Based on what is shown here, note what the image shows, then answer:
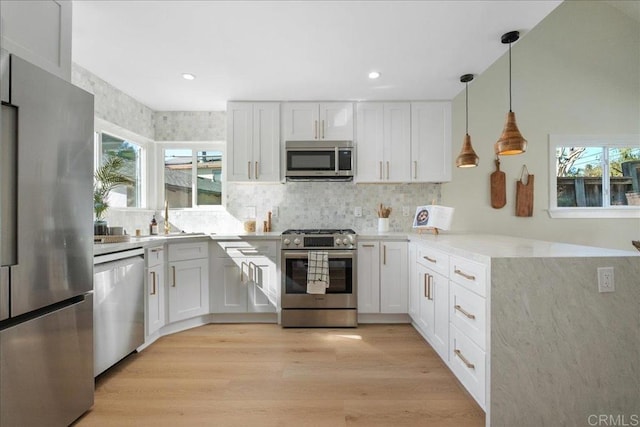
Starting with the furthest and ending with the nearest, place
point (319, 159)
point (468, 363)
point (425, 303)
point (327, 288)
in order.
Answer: point (319, 159)
point (327, 288)
point (425, 303)
point (468, 363)

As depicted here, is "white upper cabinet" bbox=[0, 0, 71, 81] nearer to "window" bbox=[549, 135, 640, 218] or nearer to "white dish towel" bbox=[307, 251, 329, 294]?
"white dish towel" bbox=[307, 251, 329, 294]

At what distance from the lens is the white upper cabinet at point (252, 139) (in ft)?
10.4

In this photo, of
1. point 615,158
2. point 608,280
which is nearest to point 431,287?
point 608,280

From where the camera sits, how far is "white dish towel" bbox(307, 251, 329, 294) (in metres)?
2.73

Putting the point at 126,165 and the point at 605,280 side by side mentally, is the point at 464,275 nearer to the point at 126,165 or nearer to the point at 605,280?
the point at 605,280

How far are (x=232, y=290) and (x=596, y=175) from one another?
4.56 metres

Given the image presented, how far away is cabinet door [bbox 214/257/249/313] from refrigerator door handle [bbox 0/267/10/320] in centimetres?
176

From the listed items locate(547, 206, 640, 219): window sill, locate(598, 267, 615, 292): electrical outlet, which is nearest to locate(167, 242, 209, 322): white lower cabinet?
locate(598, 267, 615, 292): electrical outlet

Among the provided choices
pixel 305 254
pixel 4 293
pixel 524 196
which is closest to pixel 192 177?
pixel 305 254

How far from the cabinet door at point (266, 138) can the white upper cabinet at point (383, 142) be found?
93 cm

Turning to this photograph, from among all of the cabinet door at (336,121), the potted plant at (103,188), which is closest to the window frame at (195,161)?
the potted plant at (103,188)

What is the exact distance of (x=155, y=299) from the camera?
2.48 meters

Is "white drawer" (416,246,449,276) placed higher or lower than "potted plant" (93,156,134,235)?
lower

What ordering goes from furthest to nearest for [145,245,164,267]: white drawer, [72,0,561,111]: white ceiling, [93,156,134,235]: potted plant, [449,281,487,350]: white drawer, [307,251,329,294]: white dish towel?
[307,251,329,294]: white dish towel
[145,245,164,267]: white drawer
[93,156,134,235]: potted plant
[72,0,561,111]: white ceiling
[449,281,487,350]: white drawer
